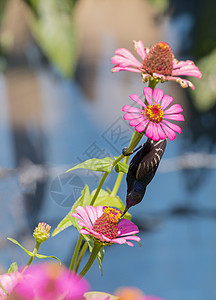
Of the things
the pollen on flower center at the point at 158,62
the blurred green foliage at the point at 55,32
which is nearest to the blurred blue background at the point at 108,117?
the blurred green foliage at the point at 55,32

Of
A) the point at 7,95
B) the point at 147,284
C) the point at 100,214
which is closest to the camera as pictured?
the point at 100,214

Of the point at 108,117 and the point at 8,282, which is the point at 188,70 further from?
the point at 108,117

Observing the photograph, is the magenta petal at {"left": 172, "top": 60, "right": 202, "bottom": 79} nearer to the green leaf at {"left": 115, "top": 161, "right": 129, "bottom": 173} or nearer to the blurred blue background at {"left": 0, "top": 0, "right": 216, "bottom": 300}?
the green leaf at {"left": 115, "top": 161, "right": 129, "bottom": 173}

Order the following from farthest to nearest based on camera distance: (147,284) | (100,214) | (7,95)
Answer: (147,284), (7,95), (100,214)

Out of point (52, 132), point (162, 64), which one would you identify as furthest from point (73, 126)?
point (162, 64)

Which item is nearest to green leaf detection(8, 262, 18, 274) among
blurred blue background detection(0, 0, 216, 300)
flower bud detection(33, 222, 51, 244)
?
flower bud detection(33, 222, 51, 244)

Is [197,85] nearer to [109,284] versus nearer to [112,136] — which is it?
[109,284]

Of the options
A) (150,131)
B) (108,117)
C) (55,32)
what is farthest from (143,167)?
(108,117)
